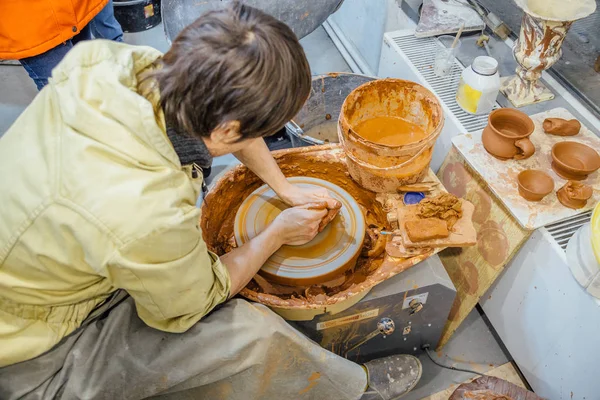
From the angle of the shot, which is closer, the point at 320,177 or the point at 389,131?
the point at 389,131

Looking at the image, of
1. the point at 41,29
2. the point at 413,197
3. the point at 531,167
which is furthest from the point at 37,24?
the point at 531,167

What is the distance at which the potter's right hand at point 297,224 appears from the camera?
1699mm

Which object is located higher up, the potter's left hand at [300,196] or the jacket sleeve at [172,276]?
the jacket sleeve at [172,276]

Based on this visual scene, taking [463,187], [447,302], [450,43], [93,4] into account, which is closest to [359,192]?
[463,187]

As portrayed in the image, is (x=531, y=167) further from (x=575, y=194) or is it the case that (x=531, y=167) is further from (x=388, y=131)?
(x=388, y=131)

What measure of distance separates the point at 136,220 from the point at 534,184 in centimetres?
145

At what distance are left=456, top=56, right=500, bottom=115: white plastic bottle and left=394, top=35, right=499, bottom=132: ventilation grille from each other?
0.04 m

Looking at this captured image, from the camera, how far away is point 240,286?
5.12 ft

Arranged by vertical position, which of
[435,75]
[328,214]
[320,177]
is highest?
[435,75]

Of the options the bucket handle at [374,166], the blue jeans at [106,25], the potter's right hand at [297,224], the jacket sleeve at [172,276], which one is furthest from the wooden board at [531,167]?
the blue jeans at [106,25]

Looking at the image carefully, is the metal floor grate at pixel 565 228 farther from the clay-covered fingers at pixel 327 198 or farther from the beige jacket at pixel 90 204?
the beige jacket at pixel 90 204

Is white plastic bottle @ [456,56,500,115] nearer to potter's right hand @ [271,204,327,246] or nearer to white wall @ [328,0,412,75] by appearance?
white wall @ [328,0,412,75]

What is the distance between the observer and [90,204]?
1.08 meters

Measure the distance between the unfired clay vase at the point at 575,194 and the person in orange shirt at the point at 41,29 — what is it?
2.24m
